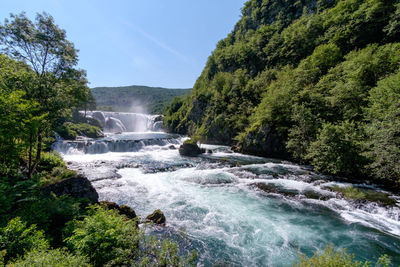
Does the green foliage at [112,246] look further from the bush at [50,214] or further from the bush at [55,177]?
the bush at [55,177]

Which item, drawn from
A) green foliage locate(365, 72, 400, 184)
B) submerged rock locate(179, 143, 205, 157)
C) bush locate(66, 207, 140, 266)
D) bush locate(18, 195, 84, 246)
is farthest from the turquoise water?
submerged rock locate(179, 143, 205, 157)

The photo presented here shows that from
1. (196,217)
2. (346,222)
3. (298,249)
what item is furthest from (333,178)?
(196,217)

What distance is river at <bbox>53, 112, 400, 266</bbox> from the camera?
636 centimetres

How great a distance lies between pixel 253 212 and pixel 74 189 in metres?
9.70

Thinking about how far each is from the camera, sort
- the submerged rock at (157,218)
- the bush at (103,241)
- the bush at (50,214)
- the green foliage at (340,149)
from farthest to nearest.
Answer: the green foliage at (340,149)
the submerged rock at (157,218)
the bush at (50,214)
the bush at (103,241)

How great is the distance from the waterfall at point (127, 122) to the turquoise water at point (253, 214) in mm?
53776

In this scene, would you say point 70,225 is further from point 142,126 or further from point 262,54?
point 142,126

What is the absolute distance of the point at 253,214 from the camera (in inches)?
352

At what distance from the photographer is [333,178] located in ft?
44.1

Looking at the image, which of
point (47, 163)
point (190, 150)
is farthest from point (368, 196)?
point (47, 163)

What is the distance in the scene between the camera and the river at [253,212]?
636cm

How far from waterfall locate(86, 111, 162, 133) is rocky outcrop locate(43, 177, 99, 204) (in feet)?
202

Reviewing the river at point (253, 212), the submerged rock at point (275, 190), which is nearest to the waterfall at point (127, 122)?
the river at point (253, 212)

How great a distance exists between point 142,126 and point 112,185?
6305 centimetres
